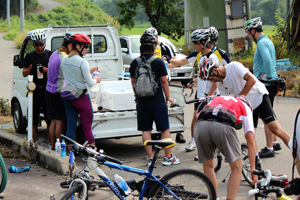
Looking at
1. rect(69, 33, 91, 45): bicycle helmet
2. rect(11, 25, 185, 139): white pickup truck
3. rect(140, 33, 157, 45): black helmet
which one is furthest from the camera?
rect(11, 25, 185, 139): white pickup truck

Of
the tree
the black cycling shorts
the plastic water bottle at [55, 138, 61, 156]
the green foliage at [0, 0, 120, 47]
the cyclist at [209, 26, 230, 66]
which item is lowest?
the plastic water bottle at [55, 138, 61, 156]

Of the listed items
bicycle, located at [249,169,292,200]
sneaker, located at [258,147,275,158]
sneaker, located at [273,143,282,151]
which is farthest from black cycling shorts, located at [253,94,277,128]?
bicycle, located at [249,169,292,200]

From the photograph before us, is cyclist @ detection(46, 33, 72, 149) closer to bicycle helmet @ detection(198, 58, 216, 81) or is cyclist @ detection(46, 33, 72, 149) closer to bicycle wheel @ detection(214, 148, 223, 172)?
bicycle wheel @ detection(214, 148, 223, 172)

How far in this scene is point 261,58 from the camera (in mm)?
7434

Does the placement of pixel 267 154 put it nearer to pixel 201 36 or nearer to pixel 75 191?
pixel 201 36

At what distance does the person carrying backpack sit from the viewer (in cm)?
660

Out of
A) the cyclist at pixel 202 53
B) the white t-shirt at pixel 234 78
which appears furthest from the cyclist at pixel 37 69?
the white t-shirt at pixel 234 78

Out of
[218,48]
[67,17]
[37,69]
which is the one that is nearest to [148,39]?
[218,48]

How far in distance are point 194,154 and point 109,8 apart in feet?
373

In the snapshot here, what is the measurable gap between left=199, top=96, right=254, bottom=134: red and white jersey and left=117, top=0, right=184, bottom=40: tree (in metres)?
21.7

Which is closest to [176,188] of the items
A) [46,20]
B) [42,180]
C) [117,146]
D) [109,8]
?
[42,180]

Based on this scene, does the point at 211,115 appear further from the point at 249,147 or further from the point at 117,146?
the point at 117,146

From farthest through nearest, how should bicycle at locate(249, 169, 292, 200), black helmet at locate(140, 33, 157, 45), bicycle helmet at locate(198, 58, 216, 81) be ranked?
black helmet at locate(140, 33, 157, 45), bicycle helmet at locate(198, 58, 216, 81), bicycle at locate(249, 169, 292, 200)

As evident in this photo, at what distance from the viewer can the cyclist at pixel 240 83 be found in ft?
17.4
